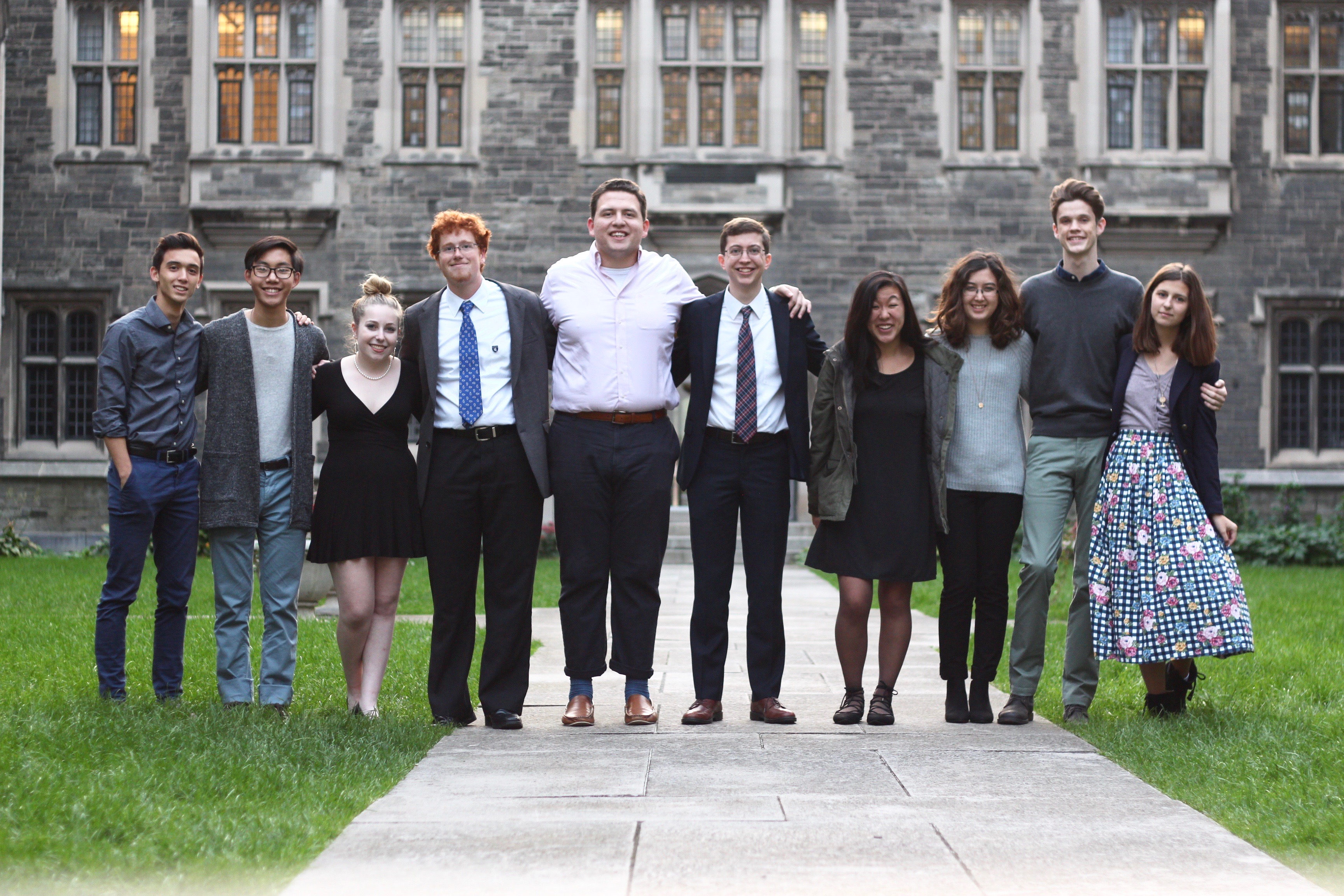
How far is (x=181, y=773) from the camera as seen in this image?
4.23 metres

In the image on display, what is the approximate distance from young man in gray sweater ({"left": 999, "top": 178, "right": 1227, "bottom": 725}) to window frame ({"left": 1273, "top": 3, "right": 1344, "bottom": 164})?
535 inches

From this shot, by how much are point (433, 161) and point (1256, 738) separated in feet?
46.1

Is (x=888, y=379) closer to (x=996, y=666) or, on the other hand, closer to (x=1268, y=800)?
(x=996, y=666)

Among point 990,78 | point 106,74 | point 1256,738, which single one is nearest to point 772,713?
point 1256,738

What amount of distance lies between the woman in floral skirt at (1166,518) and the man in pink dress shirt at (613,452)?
171 cm

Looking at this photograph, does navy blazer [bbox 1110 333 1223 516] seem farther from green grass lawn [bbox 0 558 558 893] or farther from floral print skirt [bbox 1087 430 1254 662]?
green grass lawn [bbox 0 558 558 893]

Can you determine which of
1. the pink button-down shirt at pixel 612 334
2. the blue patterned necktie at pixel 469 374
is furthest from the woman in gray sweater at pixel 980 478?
the blue patterned necktie at pixel 469 374

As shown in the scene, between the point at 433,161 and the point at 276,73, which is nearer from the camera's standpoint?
the point at 433,161

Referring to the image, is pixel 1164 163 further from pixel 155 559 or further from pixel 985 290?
pixel 155 559

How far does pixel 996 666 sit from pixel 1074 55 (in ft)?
44.5

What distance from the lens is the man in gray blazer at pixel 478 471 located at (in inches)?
218

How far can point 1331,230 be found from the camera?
17734 mm

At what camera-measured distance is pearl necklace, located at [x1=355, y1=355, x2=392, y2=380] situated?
18.4ft

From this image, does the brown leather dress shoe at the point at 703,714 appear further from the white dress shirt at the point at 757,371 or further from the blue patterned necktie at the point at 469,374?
the blue patterned necktie at the point at 469,374
